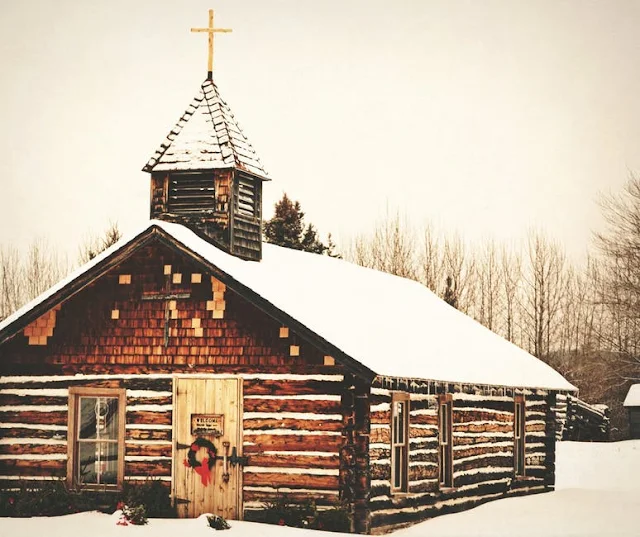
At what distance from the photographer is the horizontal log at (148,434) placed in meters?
20.3

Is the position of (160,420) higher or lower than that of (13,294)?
lower

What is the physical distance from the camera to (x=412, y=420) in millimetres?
21875

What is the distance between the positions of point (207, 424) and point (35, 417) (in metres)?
3.37

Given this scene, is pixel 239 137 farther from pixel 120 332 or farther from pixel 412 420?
pixel 412 420

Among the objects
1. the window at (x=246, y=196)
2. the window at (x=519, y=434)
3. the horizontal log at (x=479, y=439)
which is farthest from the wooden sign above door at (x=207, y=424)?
the window at (x=519, y=434)

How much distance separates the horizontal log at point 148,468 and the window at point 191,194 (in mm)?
5185

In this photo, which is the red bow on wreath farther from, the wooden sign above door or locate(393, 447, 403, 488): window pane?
locate(393, 447, 403, 488): window pane

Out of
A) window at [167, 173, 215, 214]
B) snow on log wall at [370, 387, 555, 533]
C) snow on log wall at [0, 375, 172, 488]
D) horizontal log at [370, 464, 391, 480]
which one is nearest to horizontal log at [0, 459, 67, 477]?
snow on log wall at [0, 375, 172, 488]

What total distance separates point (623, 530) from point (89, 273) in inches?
427

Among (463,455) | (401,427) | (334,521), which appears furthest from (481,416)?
(334,521)

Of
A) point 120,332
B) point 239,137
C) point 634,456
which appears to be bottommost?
point 634,456

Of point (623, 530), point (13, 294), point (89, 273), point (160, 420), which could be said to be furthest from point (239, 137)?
point (13, 294)

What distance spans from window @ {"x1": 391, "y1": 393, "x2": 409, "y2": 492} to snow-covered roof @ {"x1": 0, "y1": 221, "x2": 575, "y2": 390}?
0.84 meters

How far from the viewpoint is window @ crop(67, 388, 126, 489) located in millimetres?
20656
